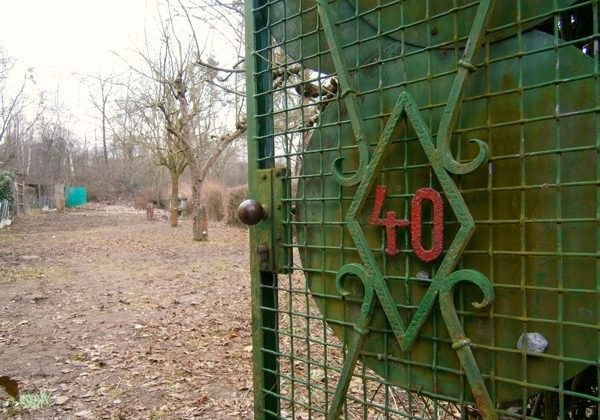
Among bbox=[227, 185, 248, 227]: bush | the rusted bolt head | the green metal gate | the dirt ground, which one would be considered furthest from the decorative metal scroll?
bbox=[227, 185, 248, 227]: bush

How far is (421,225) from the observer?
1.17m

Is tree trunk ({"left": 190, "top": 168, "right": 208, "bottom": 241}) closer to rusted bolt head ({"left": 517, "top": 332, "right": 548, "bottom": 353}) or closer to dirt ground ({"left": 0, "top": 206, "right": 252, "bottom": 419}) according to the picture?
dirt ground ({"left": 0, "top": 206, "right": 252, "bottom": 419})

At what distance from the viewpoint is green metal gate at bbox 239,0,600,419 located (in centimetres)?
100

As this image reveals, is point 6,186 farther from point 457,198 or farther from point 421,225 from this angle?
point 457,198

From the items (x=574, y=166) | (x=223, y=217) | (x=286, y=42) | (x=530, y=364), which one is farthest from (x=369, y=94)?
(x=223, y=217)

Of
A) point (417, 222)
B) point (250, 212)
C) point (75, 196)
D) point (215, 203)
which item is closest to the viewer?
point (417, 222)

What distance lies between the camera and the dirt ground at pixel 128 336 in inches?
139

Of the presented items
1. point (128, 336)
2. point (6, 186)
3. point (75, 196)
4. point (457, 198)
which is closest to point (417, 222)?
point (457, 198)

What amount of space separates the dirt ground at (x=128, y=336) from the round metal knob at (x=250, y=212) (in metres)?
2.26

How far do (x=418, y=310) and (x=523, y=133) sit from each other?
1.60 feet

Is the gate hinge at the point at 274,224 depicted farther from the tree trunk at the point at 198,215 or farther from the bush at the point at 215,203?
the bush at the point at 215,203

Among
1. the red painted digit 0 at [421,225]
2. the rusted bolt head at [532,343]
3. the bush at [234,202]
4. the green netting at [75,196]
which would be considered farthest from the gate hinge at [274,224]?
the green netting at [75,196]

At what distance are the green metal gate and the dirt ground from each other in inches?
94.8

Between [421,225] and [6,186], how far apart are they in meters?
22.6
